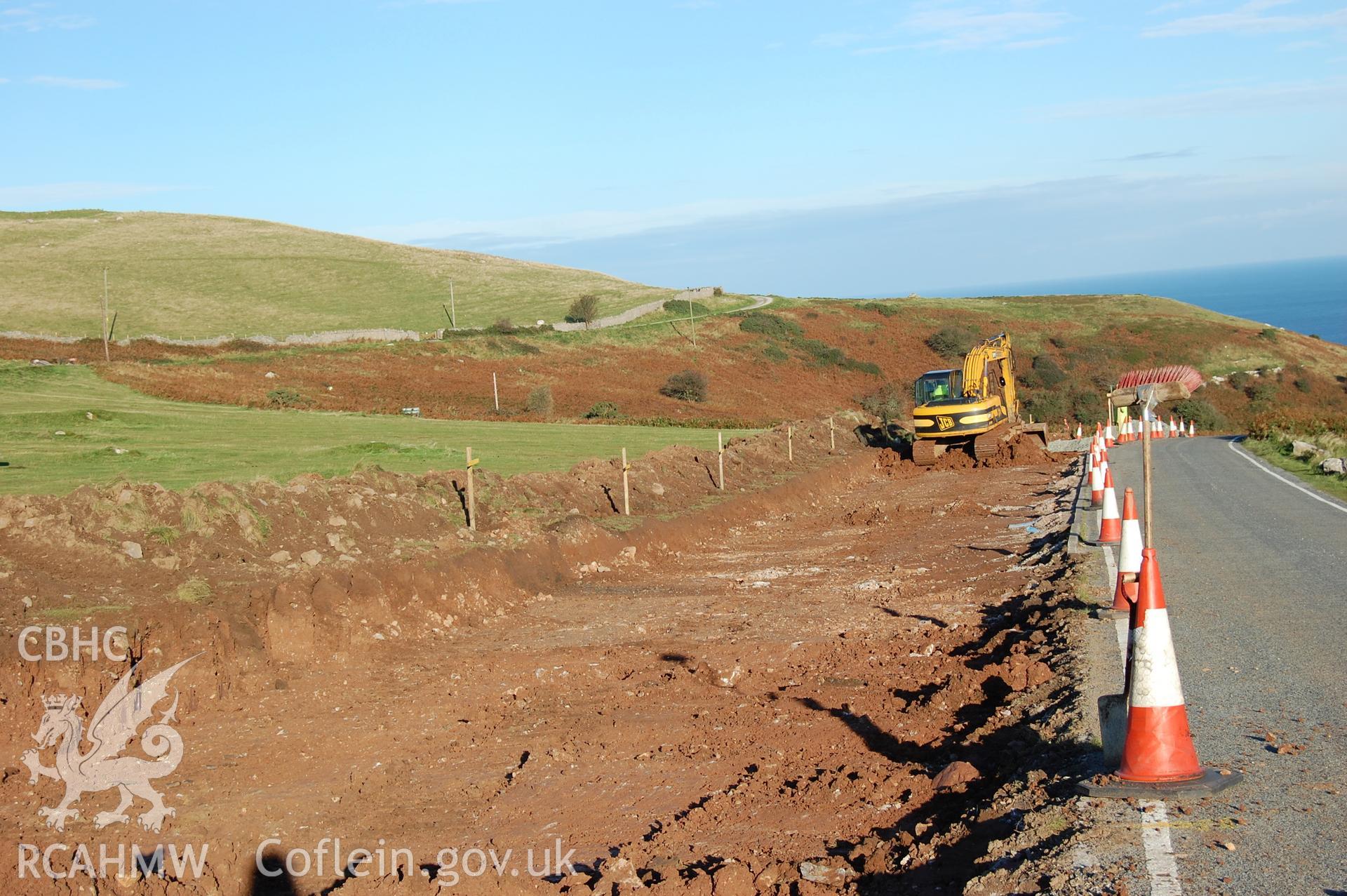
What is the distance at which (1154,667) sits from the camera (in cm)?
568

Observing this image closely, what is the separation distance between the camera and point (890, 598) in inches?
497

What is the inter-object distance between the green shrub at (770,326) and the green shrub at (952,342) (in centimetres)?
858

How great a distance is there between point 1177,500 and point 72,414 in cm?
2071

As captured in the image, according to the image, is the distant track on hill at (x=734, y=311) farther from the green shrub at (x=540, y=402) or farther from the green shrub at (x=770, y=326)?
the green shrub at (x=540, y=402)

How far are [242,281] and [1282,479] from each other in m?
70.3

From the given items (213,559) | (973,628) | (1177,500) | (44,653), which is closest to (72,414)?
(213,559)

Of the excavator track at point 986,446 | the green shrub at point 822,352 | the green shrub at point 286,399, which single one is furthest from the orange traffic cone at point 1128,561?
the green shrub at point 822,352

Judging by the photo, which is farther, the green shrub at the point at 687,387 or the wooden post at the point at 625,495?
the green shrub at the point at 687,387

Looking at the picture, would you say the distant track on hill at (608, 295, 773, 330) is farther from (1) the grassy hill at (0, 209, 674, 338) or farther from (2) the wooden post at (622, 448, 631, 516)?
(2) the wooden post at (622, 448, 631, 516)

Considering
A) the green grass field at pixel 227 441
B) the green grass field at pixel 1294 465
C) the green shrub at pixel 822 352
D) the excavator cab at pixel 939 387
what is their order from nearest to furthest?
the green grass field at pixel 227 441
the green grass field at pixel 1294 465
the excavator cab at pixel 939 387
the green shrub at pixel 822 352

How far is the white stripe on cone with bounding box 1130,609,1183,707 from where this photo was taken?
5.67 m

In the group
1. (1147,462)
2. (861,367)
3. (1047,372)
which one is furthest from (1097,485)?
(1047,372)

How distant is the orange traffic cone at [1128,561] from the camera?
9.72 m

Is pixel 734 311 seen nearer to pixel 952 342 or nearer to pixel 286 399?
pixel 952 342
